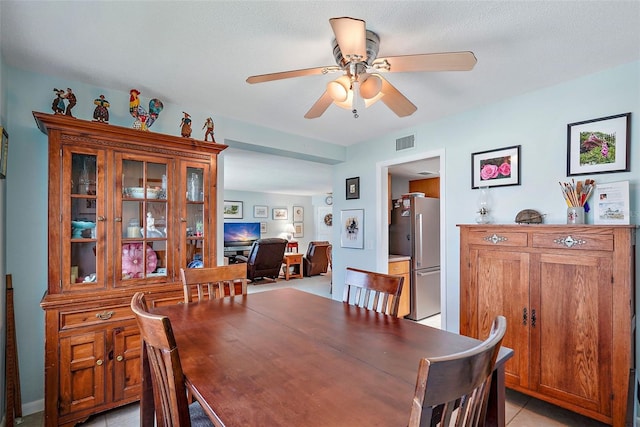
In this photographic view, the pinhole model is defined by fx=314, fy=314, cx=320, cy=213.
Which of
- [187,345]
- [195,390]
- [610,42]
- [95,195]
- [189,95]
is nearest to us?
[195,390]

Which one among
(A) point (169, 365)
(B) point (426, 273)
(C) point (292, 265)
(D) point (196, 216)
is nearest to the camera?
(A) point (169, 365)

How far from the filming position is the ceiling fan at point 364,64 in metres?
1.32

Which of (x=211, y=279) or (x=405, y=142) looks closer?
(x=211, y=279)

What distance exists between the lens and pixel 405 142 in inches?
135

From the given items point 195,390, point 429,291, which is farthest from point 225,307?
point 429,291

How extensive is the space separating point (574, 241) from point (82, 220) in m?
3.18

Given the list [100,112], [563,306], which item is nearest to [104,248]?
[100,112]

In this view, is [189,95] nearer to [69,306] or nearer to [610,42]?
[69,306]

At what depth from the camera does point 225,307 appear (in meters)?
1.86

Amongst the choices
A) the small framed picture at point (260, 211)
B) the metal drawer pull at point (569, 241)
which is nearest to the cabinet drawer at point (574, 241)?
the metal drawer pull at point (569, 241)

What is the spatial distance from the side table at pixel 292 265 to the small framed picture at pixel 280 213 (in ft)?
8.38

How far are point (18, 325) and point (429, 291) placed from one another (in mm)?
4278

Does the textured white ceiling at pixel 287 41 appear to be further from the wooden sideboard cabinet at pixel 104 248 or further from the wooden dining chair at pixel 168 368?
the wooden dining chair at pixel 168 368

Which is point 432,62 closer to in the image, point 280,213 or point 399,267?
point 399,267
